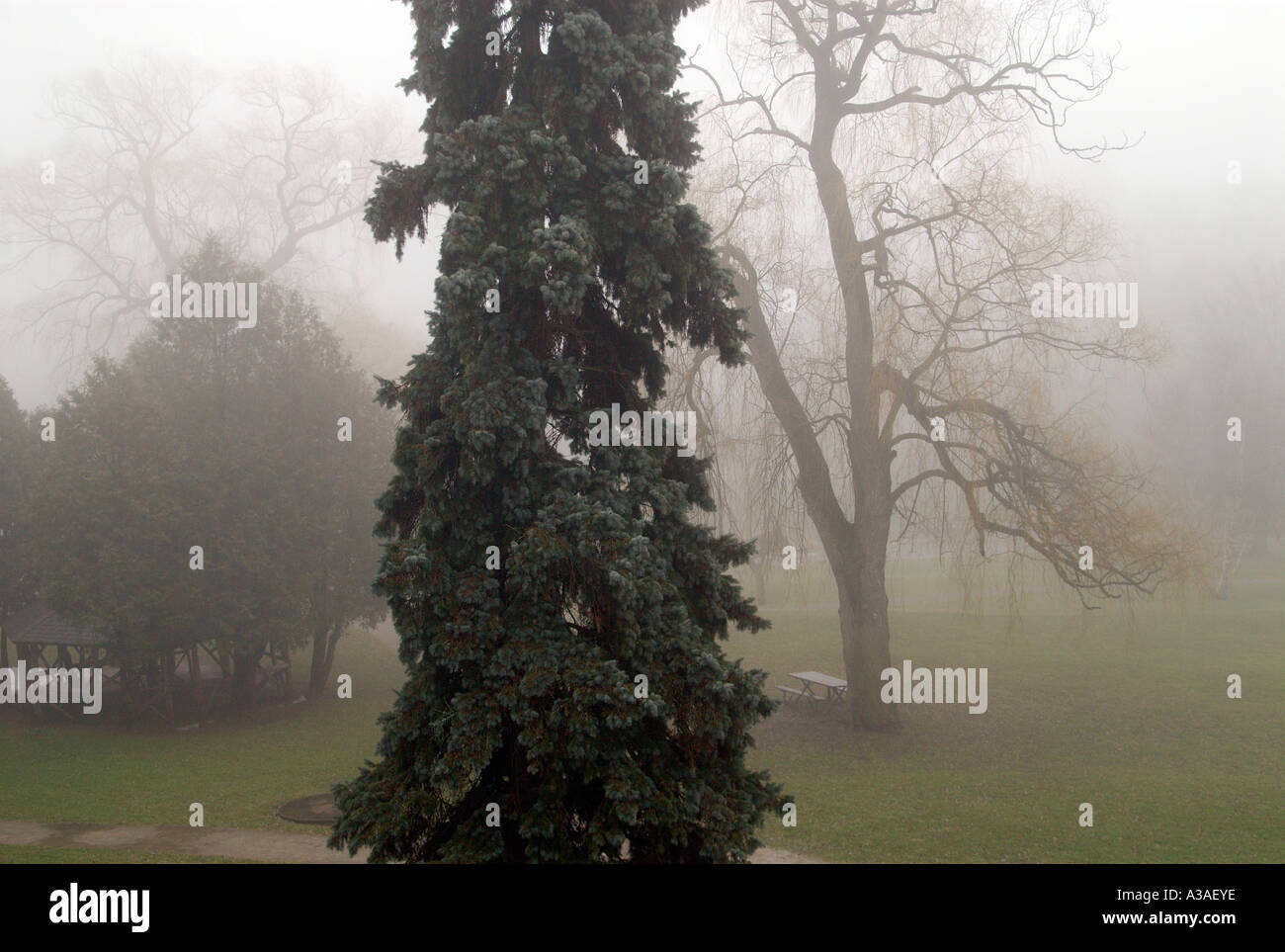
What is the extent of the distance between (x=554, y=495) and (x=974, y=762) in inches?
471

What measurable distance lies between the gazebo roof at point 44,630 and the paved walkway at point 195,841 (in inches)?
293

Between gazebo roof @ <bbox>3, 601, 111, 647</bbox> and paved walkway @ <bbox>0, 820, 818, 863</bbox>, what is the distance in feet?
24.4

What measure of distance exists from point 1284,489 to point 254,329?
36.4m

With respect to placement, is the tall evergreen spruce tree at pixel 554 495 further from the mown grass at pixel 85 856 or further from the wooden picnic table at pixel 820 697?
the wooden picnic table at pixel 820 697

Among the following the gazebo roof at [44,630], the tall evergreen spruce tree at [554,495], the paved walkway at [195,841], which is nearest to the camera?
the tall evergreen spruce tree at [554,495]

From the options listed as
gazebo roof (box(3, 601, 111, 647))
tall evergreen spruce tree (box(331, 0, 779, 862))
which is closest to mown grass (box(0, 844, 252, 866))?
tall evergreen spruce tree (box(331, 0, 779, 862))

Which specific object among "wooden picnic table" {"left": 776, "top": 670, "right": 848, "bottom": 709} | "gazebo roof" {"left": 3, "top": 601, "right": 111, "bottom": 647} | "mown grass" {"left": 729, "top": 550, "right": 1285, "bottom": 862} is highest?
"gazebo roof" {"left": 3, "top": 601, "right": 111, "bottom": 647}

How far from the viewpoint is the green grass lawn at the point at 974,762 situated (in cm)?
1208

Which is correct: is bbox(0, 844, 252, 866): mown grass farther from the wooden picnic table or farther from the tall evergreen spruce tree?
the wooden picnic table

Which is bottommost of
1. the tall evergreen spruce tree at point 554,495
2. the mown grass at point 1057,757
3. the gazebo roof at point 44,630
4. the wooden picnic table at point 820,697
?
the mown grass at point 1057,757

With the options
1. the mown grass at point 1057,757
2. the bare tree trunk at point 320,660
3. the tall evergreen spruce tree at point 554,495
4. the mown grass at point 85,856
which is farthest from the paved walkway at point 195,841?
the bare tree trunk at point 320,660

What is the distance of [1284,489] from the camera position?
1368 inches

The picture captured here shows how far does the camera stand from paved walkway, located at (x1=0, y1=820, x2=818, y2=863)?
11.6m
